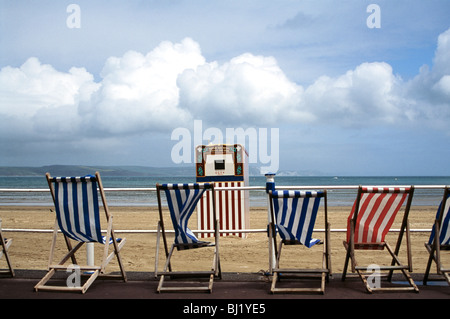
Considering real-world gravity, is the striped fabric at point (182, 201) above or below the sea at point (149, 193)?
above

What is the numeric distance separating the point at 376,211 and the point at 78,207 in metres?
2.49

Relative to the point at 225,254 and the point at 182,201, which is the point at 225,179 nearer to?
the point at 225,254

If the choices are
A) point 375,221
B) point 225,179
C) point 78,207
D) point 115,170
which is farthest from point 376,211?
point 115,170

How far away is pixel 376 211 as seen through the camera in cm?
388

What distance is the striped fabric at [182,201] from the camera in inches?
152

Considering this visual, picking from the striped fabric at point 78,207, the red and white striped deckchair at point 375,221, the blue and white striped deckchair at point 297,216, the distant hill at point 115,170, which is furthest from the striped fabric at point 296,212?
the distant hill at point 115,170

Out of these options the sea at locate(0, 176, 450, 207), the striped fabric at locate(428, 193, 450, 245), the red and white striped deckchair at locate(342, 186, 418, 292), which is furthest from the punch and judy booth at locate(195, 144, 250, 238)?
the striped fabric at locate(428, 193, 450, 245)

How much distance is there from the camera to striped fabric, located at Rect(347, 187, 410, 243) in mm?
3777

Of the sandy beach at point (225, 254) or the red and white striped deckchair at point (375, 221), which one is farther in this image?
the sandy beach at point (225, 254)

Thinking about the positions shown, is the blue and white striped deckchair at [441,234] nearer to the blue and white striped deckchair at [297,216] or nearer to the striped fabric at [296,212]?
the blue and white striped deckchair at [297,216]
